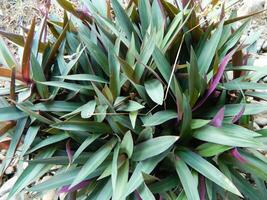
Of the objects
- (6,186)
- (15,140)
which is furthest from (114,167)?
(6,186)

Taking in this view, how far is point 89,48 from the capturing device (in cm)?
139

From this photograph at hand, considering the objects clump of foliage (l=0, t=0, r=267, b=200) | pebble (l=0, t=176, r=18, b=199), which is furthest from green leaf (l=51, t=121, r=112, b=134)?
pebble (l=0, t=176, r=18, b=199)

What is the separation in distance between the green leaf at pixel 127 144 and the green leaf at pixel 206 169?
17 centimetres

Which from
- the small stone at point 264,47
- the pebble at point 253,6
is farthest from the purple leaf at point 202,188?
the pebble at point 253,6

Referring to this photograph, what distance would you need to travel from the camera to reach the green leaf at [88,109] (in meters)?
1.31

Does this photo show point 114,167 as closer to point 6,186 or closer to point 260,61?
point 6,186

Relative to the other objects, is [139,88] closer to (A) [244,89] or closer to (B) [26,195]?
(A) [244,89]

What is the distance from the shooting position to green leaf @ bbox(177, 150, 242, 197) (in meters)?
1.15

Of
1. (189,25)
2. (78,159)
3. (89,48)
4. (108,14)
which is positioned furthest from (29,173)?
(189,25)

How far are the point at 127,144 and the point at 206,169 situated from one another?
277 mm

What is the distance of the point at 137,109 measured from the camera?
50.8 inches

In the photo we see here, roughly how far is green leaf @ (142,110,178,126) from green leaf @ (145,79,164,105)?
0.07m

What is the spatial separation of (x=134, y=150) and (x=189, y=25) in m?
0.53

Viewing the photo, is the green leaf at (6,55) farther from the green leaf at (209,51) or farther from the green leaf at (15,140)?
the green leaf at (209,51)
